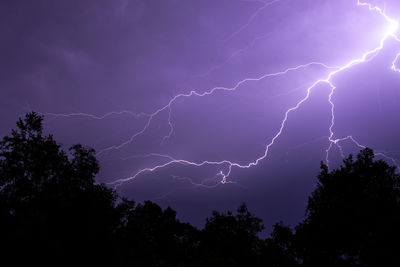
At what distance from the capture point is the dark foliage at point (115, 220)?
6078 millimetres

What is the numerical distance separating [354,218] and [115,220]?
1034cm

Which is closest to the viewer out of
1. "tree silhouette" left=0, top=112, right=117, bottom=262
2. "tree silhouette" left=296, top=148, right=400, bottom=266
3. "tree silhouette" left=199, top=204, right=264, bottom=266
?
"tree silhouette" left=0, top=112, right=117, bottom=262

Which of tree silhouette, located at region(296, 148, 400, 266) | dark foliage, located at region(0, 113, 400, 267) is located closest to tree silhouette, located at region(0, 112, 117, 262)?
dark foliage, located at region(0, 113, 400, 267)

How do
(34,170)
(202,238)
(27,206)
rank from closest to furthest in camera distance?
1. (27,206)
2. (34,170)
3. (202,238)

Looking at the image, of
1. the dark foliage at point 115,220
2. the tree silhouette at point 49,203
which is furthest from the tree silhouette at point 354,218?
the tree silhouette at point 49,203

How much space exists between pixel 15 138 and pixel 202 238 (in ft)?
52.7

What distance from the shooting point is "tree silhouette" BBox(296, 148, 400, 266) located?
8953 mm

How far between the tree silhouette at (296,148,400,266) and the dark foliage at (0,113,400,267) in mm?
37

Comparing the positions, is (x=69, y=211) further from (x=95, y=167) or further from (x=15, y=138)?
(x=15, y=138)

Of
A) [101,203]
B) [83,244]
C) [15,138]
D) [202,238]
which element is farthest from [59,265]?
[202,238]

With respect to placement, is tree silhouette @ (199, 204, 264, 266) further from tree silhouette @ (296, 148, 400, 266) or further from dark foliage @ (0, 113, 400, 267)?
tree silhouette @ (296, 148, 400, 266)

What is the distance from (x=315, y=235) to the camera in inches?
459

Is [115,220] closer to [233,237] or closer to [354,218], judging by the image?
[354,218]

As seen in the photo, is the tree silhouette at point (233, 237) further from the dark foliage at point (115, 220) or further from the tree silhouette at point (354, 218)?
the tree silhouette at point (354, 218)
